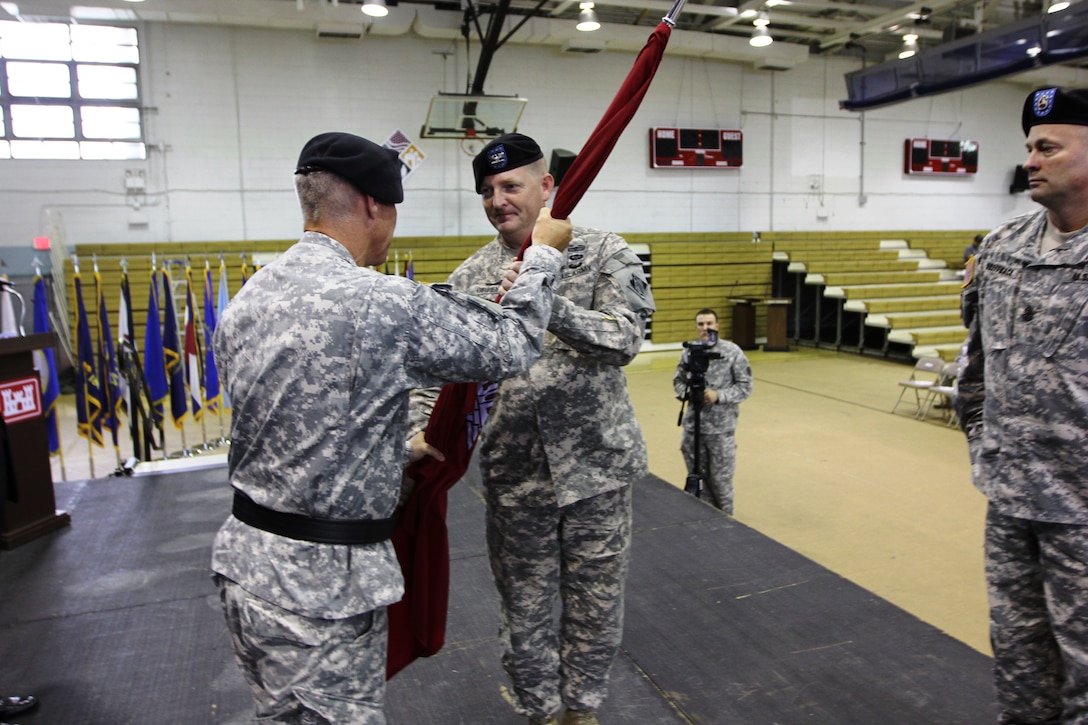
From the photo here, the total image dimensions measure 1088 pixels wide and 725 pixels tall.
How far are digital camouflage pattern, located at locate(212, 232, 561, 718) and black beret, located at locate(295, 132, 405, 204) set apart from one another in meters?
0.12

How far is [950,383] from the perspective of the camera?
8.25 m

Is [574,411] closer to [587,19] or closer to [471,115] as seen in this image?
[471,115]

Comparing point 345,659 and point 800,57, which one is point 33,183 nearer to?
point 345,659

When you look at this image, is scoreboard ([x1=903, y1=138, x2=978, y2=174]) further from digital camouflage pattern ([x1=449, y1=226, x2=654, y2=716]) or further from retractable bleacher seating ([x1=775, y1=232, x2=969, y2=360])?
digital camouflage pattern ([x1=449, y1=226, x2=654, y2=716])

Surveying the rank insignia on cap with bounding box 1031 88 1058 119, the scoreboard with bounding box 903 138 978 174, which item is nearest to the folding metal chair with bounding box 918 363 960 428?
the rank insignia on cap with bounding box 1031 88 1058 119

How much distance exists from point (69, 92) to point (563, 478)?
33.9ft

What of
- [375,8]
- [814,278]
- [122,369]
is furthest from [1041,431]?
[814,278]

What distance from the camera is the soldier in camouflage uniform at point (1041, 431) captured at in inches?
62.4

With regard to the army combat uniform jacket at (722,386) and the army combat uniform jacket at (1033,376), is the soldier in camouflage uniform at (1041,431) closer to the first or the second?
the army combat uniform jacket at (1033,376)

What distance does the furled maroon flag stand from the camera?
5.09 feet

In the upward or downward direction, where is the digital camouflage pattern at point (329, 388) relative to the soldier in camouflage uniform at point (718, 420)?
upward

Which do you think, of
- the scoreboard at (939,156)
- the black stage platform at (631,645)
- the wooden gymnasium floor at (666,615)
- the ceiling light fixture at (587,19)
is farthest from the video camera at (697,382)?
the scoreboard at (939,156)

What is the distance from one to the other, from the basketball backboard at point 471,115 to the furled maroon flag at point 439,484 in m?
7.79

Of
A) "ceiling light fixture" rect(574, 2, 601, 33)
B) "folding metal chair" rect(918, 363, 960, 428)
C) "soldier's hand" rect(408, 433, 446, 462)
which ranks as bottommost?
"folding metal chair" rect(918, 363, 960, 428)
